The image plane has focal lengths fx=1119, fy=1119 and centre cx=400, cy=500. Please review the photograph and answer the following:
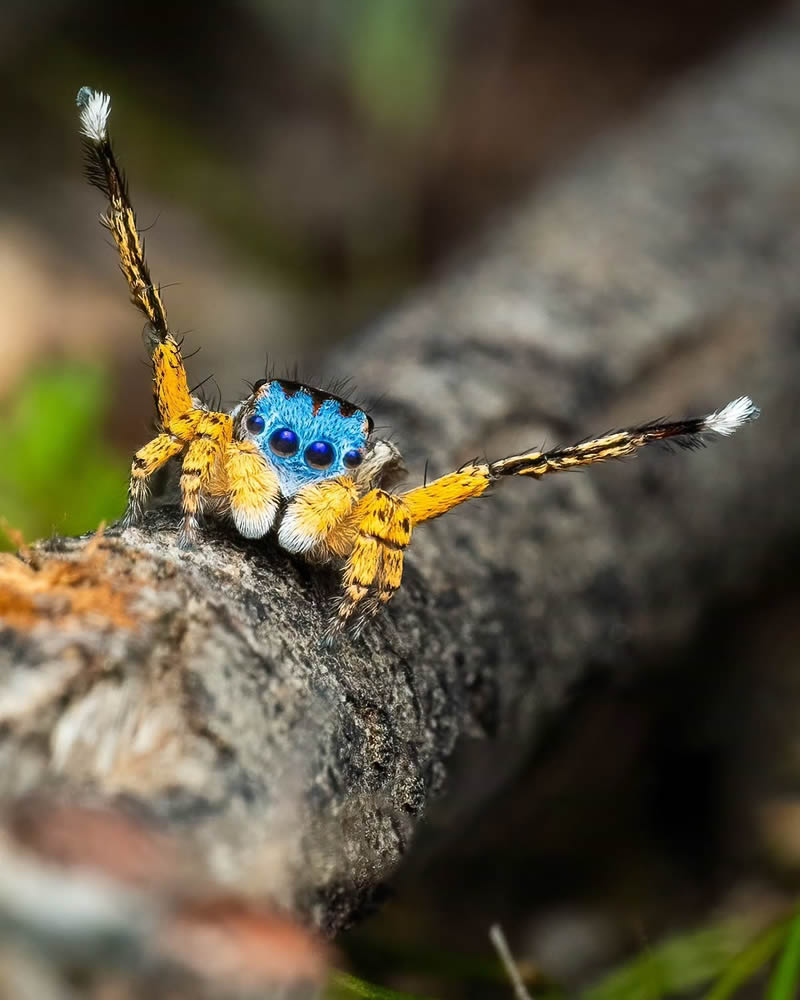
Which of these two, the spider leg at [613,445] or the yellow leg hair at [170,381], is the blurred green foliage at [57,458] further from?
the spider leg at [613,445]

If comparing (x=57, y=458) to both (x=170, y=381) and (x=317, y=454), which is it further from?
(x=317, y=454)

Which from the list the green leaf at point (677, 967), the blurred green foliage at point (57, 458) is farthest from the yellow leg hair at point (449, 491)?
the blurred green foliage at point (57, 458)

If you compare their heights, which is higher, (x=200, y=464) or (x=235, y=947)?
(x=200, y=464)

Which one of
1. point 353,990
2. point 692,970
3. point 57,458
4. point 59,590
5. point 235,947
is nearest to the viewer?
point 235,947

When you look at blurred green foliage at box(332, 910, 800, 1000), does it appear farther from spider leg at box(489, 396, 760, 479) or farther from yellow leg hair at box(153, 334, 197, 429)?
yellow leg hair at box(153, 334, 197, 429)

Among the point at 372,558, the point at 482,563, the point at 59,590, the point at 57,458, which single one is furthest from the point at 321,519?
the point at 57,458
